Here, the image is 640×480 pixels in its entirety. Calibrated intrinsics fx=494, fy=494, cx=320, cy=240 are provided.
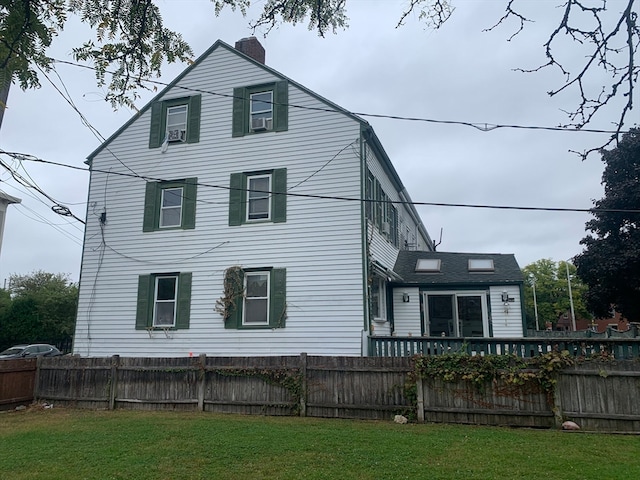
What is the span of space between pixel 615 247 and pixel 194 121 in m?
18.2

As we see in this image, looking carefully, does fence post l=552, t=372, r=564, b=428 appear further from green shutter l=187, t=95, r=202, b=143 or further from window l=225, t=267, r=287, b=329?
green shutter l=187, t=95, r=202, b=143

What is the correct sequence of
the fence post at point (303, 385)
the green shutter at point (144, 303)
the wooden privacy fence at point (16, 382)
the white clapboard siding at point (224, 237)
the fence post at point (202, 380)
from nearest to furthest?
the fence post at point (303, 385), the fence post at point (202, 380), the wooden privacy fence at point (16, 382), the white clapboard siding at point (224, 237), the green shutter at point (144, 303)

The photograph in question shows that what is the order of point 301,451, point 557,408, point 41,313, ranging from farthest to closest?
point 41,313, point 557,408, point 301,451

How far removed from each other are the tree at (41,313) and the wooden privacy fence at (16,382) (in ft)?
47.9

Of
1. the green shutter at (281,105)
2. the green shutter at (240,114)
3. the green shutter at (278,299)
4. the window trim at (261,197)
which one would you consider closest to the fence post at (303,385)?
the green shutter at (278,299)

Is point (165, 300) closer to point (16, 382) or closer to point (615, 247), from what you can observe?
point (16, 382)

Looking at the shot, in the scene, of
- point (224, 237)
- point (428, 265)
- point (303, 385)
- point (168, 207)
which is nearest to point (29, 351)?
point (168, 207)

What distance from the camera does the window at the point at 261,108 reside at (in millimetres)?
14469

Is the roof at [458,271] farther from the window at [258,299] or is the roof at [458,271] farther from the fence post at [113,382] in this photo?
the fence post at [113,382]


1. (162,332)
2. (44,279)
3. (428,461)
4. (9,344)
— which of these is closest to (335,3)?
(428,461)

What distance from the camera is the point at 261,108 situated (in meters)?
14.9

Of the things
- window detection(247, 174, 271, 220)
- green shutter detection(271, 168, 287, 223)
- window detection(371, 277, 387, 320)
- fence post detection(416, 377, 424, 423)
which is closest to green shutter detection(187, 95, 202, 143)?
window detection(247, 174, 271, 220)

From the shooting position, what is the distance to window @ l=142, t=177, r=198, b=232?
14874 millimetres

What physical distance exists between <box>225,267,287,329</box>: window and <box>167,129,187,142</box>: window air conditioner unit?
4.61 metres
